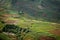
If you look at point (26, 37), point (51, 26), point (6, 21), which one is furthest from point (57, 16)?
point (6, 21)

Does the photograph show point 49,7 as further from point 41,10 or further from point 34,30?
point 34,30

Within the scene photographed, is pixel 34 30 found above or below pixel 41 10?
below

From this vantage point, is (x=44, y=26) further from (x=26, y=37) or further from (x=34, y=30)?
(x=26, y=37)

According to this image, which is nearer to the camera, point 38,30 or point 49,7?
point 38,30

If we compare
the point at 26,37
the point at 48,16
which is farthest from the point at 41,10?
the point at 26,37

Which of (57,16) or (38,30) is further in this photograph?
(57,16)

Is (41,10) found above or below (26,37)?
above

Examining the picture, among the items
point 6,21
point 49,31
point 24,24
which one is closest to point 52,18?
point 49,31
